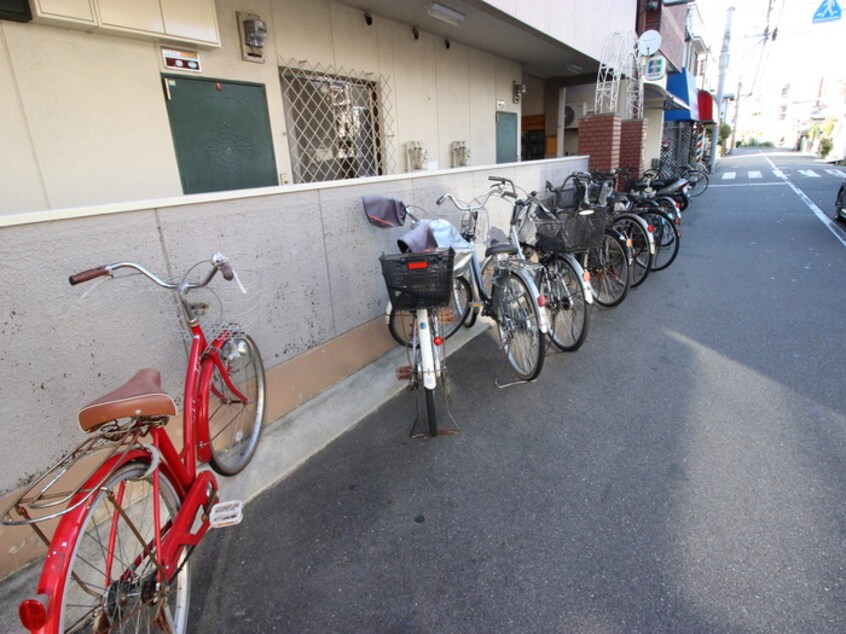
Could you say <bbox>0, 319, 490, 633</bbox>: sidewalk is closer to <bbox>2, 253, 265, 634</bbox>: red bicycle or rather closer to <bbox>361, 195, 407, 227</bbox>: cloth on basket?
<bbox>2, 253, 265, 634</bbox>: red bicycle

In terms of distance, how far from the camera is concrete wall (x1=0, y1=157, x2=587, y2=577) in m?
2.04

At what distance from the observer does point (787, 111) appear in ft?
264

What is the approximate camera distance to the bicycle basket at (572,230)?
375 cm

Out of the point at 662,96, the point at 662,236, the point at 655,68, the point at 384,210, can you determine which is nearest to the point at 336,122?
the point at 384,210

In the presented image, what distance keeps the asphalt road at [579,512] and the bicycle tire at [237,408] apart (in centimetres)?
35

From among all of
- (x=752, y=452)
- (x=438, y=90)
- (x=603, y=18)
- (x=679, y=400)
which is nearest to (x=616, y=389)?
(x=679, y=400)

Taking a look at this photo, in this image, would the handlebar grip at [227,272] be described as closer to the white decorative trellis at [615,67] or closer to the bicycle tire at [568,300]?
the bicycle tire at [568,300]

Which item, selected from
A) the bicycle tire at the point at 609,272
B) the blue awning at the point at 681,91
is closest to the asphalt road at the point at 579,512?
the bicycle tire at the point at 609,272

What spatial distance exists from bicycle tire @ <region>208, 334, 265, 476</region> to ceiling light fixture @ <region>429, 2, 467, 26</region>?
4.46 metres

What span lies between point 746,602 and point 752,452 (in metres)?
1.13

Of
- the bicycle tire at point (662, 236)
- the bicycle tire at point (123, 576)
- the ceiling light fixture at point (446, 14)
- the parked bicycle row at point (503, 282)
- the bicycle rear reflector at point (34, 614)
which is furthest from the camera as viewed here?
the bicycle tire at point (662, 236)

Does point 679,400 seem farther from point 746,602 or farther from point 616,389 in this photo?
point 746,602

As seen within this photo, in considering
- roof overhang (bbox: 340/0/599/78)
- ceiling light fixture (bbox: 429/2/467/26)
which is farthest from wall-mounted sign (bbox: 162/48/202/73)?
ceiling light fixture (bbox: 429/2/467/26)

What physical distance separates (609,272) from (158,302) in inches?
170
